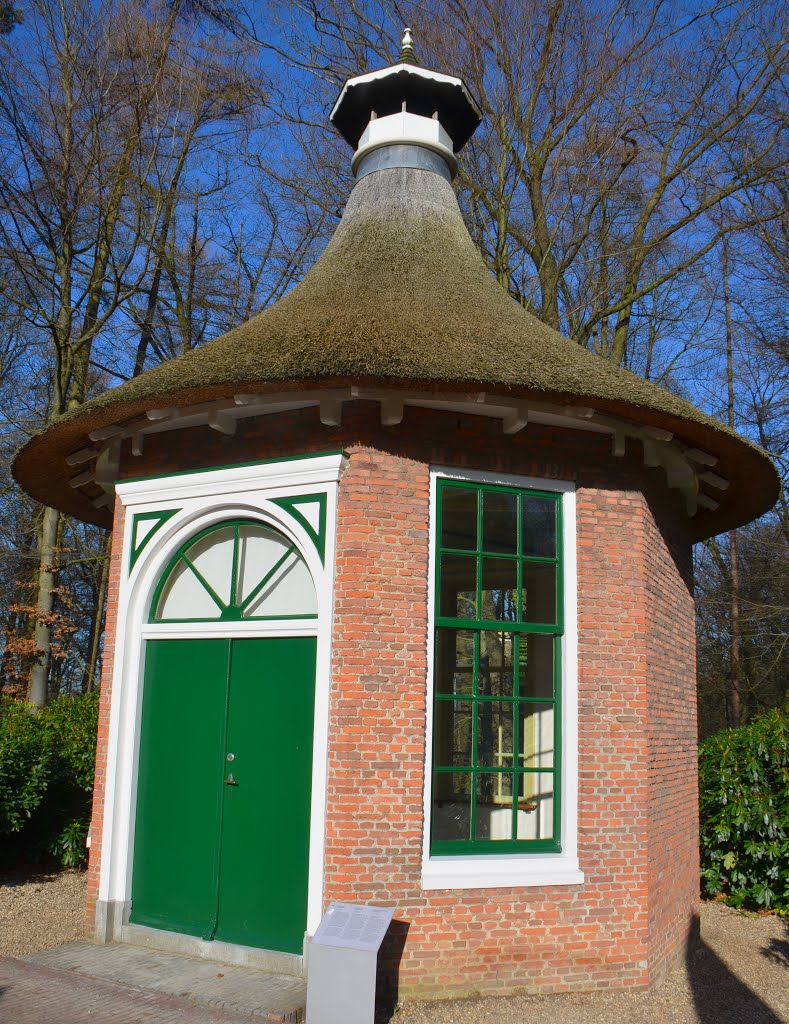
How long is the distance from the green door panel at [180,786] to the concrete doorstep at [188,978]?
31 centimetres

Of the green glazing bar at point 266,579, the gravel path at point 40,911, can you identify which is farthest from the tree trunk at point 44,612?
the green glazing bar at point 266,579

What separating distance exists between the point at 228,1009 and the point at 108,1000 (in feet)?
2.83

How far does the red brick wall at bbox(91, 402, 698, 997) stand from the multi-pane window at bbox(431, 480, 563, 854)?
25cm

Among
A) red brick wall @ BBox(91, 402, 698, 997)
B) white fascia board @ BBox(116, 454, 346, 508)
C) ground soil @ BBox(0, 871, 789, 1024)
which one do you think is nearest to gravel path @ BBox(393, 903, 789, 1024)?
ground soil @ BBox(0, 871, 789, 1024)

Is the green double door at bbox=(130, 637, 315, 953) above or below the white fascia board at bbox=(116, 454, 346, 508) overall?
below

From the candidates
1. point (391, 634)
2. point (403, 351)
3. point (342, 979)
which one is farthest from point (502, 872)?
point (403, 351)

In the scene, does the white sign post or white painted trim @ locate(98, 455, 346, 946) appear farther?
white painted trim @ locate(98, 455, 346, 946)

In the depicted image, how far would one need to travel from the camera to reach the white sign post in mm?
5828

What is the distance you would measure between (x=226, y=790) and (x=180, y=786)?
485mm

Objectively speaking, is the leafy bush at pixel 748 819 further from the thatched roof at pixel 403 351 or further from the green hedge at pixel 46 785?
the green hedge at pixel 46 785

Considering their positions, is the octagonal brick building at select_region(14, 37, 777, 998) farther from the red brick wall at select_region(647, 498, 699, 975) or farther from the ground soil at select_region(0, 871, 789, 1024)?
the ground soil at select_region(0, 871, 789, 1024)

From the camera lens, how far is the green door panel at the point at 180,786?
7.50 metres

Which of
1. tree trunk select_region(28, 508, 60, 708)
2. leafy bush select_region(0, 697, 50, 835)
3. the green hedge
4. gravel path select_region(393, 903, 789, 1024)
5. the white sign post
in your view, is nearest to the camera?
the white sign post

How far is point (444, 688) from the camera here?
1048 cm
